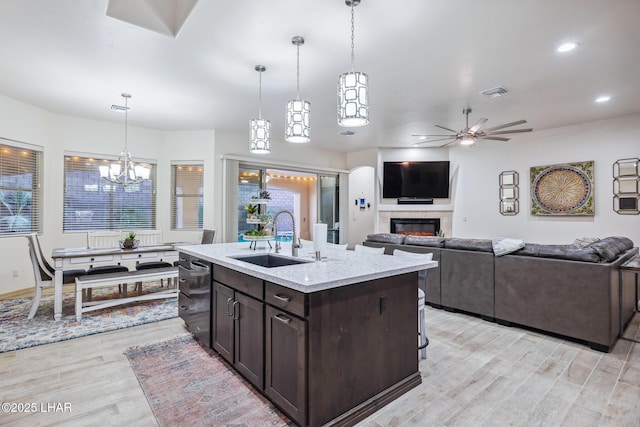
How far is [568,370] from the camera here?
2.50m

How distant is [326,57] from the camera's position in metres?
3.26

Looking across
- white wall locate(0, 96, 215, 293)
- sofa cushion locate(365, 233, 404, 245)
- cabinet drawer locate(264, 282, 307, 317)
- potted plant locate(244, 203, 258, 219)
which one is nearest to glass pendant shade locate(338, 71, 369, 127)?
cabinet drawer locate(264, 282, 307, 317)

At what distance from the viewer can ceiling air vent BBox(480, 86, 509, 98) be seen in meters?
4.09

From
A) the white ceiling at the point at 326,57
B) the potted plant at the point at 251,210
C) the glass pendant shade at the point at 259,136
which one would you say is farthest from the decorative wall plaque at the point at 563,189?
the potted plant at the point at 251,210

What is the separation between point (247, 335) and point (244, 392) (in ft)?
1.31

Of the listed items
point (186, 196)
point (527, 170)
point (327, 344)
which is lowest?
point (327, 344)

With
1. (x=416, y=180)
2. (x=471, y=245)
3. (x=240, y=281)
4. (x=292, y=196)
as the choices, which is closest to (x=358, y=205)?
(x=416, y=180)

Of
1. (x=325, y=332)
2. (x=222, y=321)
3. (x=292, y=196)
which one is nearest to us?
(x=325, y=332)

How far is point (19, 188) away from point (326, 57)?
204 inches

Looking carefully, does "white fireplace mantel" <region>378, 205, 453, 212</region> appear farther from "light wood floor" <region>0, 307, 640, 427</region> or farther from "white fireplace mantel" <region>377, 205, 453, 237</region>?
"light wood floor" <region>0, 307, 640, 427</region>

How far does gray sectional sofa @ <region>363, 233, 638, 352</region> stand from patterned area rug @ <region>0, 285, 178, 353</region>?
3421 millimetres

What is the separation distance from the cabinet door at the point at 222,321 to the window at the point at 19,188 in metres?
4.38

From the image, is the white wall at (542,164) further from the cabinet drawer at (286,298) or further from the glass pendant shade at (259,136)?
the cabinet drawer at (286,298)

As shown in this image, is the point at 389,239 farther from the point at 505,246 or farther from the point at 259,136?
the point at 259,136
